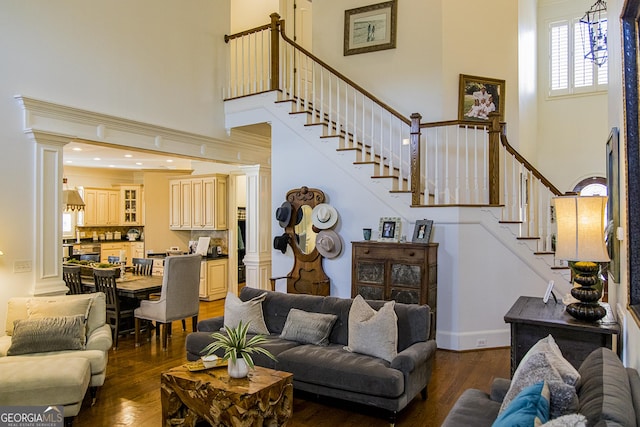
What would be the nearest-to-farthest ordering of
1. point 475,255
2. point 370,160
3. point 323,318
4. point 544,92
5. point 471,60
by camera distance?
point 323,318 → point 475,255 → point 370,160 → point 471,60 → point 544,92

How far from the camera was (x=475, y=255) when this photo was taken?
511 cm

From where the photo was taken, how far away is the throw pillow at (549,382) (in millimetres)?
1719

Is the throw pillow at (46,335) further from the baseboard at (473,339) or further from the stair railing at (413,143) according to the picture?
the baseboard at (473,339)

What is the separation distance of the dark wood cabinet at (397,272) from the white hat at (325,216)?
23.2 inches

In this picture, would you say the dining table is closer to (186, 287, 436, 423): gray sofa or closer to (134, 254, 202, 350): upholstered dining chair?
(134, 254, 202, 350): upholstered dining chair

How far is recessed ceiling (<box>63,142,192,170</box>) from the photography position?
7676 mm

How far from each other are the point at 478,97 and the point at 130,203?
900cm

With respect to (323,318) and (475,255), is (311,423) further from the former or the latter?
(475,255)

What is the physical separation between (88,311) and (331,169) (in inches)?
130

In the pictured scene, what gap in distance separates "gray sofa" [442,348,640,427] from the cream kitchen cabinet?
10537 millimetres

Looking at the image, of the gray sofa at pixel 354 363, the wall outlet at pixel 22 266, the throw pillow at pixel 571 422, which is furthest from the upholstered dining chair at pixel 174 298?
the throw pillow at pixel 571 422

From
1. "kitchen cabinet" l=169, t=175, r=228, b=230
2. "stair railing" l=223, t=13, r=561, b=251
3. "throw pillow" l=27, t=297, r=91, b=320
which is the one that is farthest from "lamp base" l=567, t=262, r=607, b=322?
"kitchen cabinet" l=169, t=175, r=228, b=230

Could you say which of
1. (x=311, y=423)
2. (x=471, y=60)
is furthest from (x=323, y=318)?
(x=471, y=60)

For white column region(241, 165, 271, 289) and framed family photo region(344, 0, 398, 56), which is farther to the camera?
white column region(241, 165, 271, 289)
